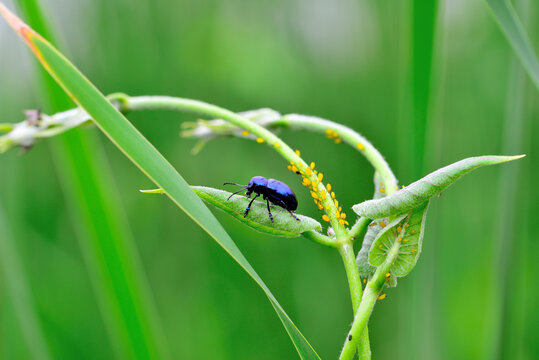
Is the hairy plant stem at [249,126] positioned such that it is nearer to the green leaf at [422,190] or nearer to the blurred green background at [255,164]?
the green leaf at [422,190]

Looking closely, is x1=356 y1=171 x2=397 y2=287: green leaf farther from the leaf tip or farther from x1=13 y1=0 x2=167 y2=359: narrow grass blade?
x1=13 y1=0 x2=167 y2=359: narrow grass blade

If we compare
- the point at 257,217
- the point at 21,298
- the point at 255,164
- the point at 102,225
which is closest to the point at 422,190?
the point at 257,217

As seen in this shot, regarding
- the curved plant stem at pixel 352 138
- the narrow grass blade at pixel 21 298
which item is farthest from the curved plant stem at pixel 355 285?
the narrow grass blade at pixel 21 298

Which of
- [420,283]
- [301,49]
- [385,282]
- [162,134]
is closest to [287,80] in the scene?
[301,49]

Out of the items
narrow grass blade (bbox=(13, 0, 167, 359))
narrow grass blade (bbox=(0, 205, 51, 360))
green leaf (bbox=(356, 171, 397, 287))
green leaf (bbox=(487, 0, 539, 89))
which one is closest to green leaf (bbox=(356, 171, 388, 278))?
green leaf (bbox=(356, 171, 397, 287))

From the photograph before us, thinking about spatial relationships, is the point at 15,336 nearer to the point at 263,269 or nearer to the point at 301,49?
the point at 263,269

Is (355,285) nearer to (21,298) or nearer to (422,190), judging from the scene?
(422,190)
